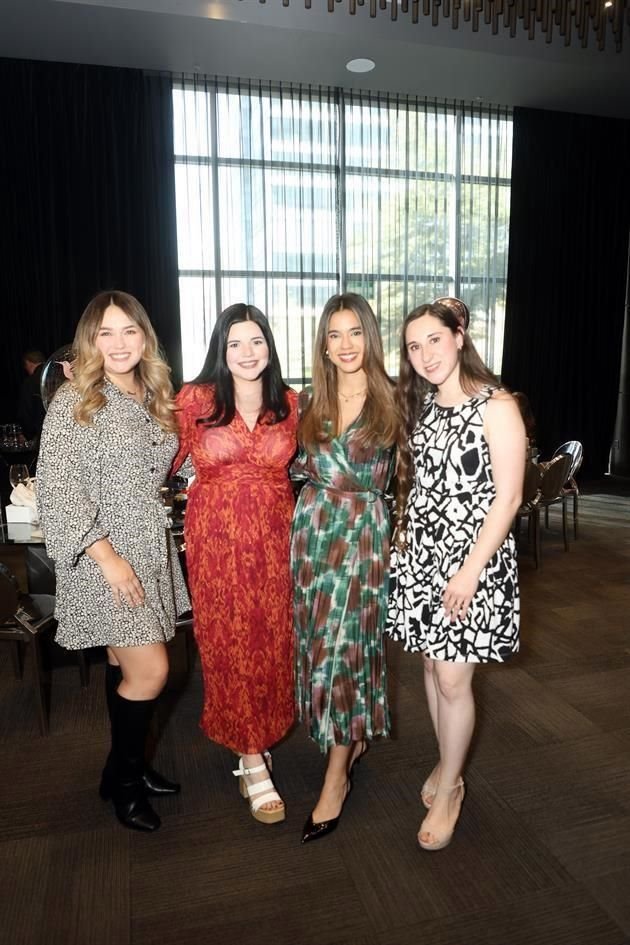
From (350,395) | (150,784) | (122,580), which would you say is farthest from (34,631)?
(350,395)

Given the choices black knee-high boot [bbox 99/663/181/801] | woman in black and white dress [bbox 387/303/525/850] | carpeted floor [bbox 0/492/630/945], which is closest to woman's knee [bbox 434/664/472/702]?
woman in black and white dress [bbox 387/303/525/850]

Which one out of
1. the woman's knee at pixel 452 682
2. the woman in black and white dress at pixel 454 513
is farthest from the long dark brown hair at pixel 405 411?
the woman's knee at pixel 452 682

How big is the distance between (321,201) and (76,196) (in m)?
2.76

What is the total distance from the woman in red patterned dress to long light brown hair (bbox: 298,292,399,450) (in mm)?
142

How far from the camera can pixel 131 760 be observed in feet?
7.68

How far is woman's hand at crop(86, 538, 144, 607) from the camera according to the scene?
6.76 feet

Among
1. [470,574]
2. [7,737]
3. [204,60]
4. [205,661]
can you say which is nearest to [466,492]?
[470,574]

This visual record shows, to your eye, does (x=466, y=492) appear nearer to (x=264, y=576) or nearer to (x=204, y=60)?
(x=264, y=576)

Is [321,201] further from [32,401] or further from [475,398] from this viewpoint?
[475,398]

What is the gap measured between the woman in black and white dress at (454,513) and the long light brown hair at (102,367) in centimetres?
77

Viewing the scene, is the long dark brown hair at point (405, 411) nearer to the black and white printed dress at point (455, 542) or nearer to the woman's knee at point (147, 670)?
the black and white printed dress at point (455, 542)

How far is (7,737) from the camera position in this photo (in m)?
2.98

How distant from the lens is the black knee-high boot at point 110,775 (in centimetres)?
245

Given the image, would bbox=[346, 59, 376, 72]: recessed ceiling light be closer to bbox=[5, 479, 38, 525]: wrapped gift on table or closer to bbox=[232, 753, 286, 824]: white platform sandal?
bbox=[5, 479, 38, 525]: wrapped gift on table
